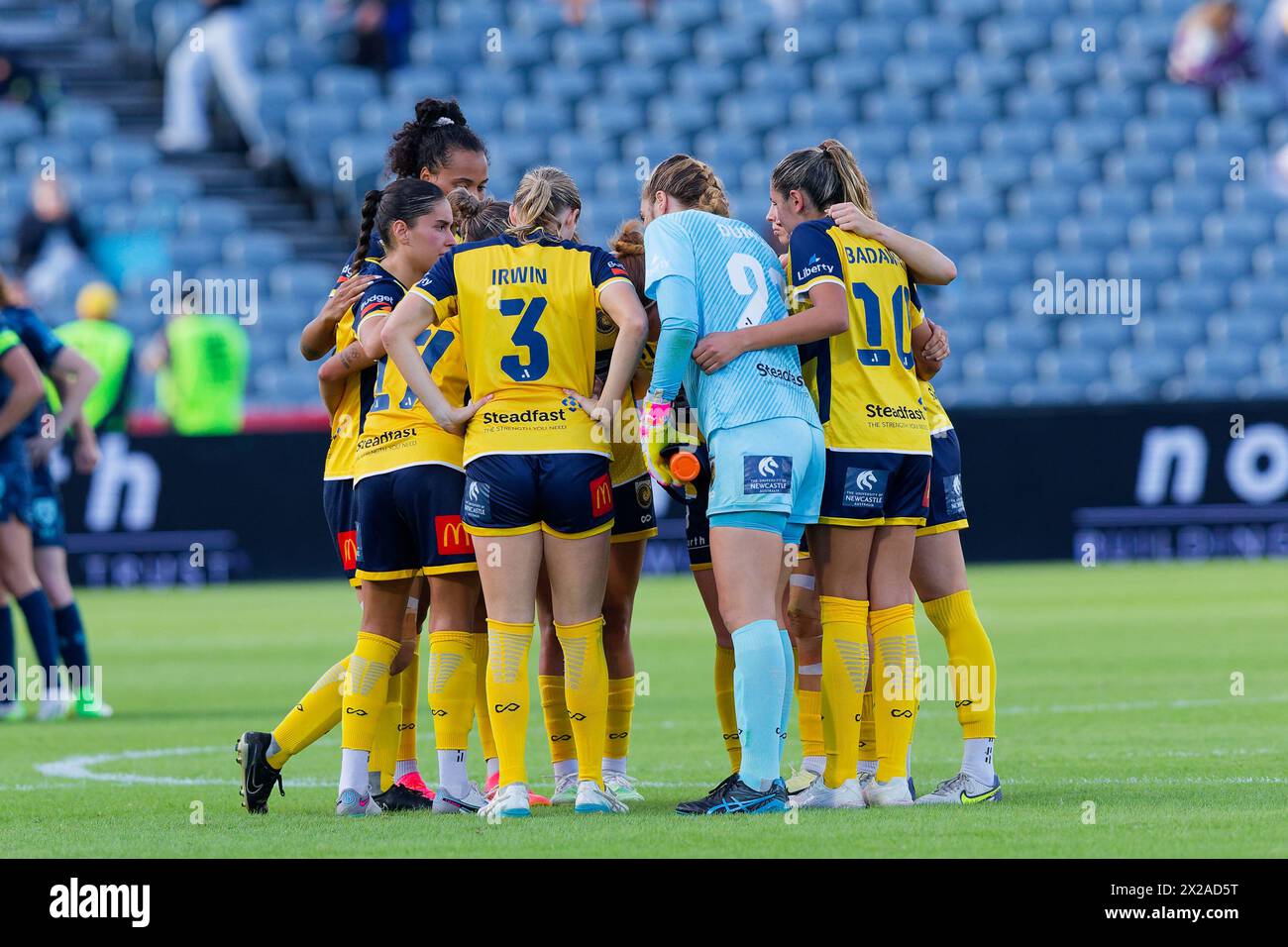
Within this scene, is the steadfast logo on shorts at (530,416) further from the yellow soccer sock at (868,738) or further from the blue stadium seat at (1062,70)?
the blue stadium seat at (1062,70)

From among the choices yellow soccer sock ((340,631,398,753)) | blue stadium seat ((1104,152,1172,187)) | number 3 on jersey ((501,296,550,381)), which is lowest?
yellow soccer sock ((340,631,398,753))

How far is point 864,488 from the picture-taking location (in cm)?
655

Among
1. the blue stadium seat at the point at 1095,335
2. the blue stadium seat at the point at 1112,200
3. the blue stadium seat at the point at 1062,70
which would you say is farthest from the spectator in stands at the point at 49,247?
the blue stadium seat at the point at 1062,70

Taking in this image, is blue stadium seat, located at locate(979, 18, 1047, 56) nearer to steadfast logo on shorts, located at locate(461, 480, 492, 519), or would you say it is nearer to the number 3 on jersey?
the number 3 on jersey

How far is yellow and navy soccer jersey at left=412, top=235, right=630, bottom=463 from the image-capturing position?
6426 mm

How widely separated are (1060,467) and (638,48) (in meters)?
9.26

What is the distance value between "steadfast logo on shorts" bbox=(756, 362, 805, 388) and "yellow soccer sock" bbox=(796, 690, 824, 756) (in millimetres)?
1216

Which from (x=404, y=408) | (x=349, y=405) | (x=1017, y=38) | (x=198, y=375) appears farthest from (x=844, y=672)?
(x=1017, y=38)

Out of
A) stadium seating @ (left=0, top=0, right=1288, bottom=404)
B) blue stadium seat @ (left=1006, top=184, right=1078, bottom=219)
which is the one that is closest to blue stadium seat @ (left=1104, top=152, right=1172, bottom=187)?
stadium seating @ (left=0, top=0, right=1288, bottom=404)

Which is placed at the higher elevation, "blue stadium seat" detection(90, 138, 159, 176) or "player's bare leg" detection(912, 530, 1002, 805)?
"blue stadium seat" detection(90, 138, 159, 176)

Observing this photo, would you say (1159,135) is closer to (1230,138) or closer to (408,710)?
(1230,138)

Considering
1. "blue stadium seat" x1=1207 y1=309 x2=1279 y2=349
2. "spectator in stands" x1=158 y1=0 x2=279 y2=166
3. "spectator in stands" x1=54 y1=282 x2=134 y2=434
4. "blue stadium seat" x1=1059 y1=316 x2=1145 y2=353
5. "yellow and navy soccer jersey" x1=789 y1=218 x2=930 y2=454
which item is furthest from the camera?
"spectator in stands" x1=158 y1=0 x2=279 y2=166

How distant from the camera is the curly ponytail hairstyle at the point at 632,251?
7.14m
